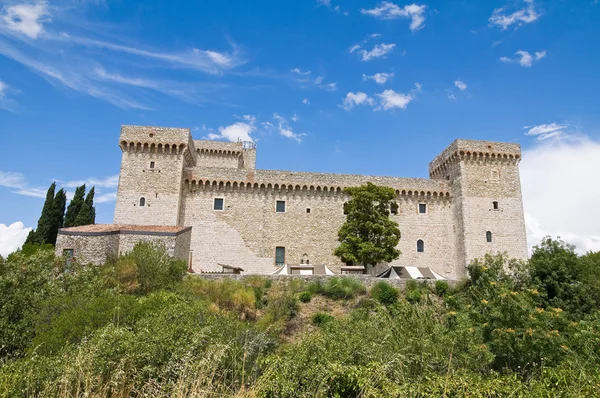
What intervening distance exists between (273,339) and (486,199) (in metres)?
22.2

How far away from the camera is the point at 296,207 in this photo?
29906 millimetres

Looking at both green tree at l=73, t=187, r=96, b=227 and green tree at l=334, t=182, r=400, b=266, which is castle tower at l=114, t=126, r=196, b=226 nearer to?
green tree at l=73, t=187, r=96, b=227

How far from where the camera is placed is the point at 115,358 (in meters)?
8.37

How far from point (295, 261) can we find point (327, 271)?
3.85 metres

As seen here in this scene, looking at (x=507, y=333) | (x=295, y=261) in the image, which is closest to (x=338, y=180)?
(x=295, y=261)

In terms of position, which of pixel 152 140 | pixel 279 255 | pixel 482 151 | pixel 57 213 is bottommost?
pixel 279 255

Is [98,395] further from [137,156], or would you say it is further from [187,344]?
[137,156]

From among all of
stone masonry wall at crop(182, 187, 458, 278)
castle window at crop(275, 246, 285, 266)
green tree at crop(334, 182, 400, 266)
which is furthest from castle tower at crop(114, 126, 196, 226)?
green tree at crop(334, 182, 400, 266)

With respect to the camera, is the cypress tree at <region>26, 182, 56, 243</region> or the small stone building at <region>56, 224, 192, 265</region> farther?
the cypress tree at <region>26, 182, 56, 243</region>

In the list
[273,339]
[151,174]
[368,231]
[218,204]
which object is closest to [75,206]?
[151,174]

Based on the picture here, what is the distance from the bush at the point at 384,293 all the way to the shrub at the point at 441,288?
2.44 metres

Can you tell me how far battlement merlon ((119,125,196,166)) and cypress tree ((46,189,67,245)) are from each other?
33.2 ft

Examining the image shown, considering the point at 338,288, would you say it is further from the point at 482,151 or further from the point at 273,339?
the point at 482,151

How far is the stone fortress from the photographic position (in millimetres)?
27734
